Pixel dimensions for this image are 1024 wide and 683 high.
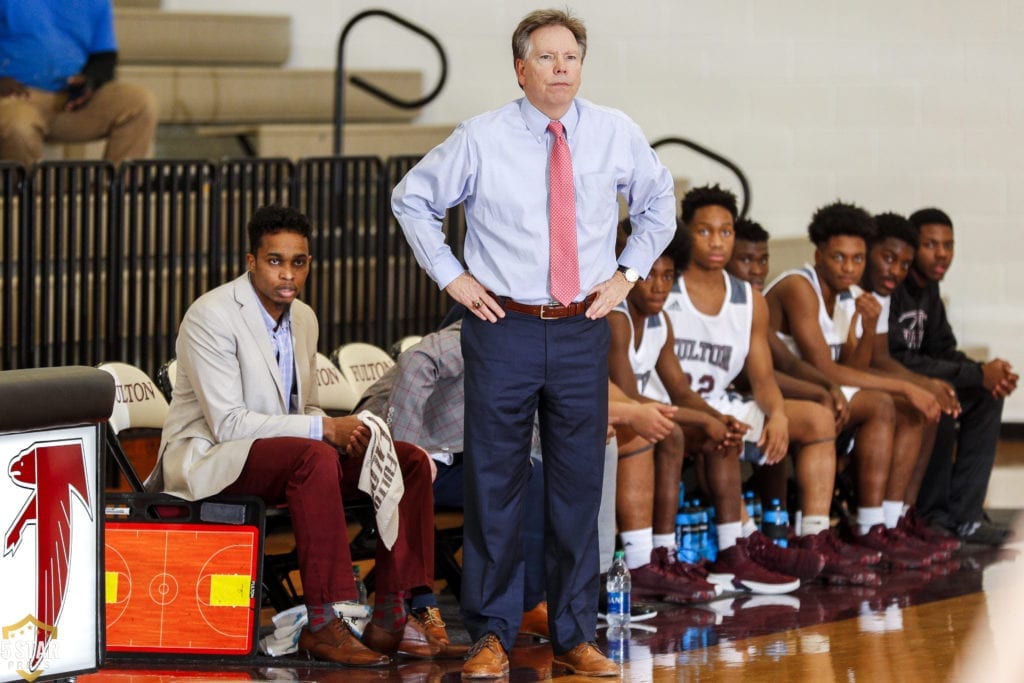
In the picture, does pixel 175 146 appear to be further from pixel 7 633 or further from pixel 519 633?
pixel 7 633

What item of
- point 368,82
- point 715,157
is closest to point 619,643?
point 715,157

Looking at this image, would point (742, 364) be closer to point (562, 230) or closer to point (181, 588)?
point (562, 230)

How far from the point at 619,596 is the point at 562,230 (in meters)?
1.31

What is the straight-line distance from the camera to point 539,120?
3953mm

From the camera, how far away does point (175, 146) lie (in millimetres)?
8289

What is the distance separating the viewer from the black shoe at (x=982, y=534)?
6145 mm

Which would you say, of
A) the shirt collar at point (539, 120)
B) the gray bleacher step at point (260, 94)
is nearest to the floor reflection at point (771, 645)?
the shirt collar at point (539, 120)

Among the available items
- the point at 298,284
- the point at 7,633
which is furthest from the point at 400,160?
the point at 7,633

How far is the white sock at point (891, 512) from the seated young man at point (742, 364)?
341mm

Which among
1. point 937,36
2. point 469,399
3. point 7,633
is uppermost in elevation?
point 937,36

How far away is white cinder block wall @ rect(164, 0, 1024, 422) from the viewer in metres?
8.13

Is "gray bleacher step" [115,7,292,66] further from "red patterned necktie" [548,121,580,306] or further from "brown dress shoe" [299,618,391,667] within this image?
"red patterned necktie" [548,121,580,306]

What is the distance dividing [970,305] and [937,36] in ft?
4.20

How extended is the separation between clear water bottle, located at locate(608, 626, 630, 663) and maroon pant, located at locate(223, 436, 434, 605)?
1.67ft
